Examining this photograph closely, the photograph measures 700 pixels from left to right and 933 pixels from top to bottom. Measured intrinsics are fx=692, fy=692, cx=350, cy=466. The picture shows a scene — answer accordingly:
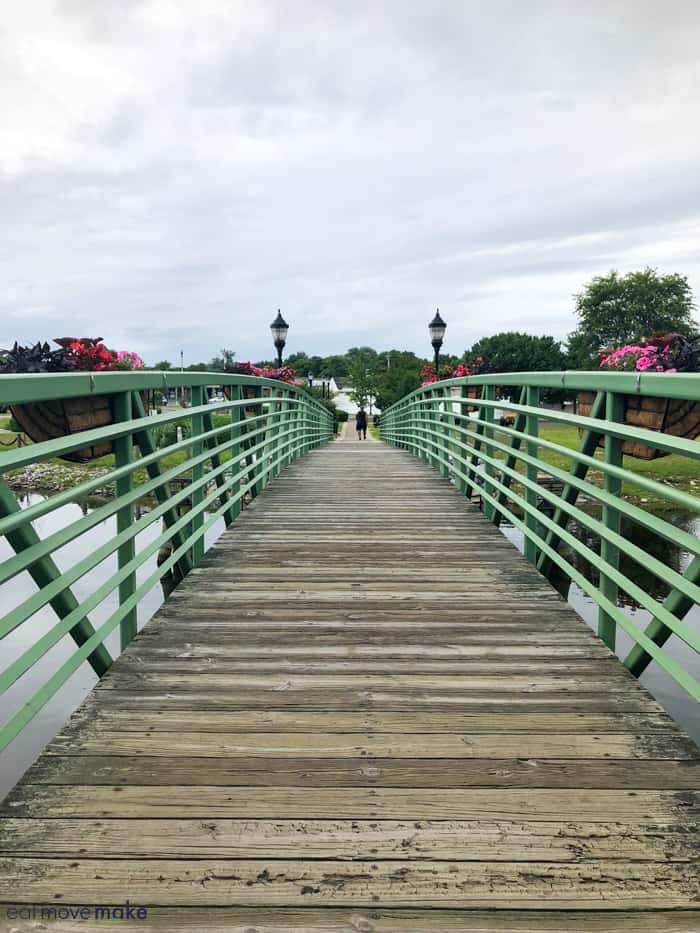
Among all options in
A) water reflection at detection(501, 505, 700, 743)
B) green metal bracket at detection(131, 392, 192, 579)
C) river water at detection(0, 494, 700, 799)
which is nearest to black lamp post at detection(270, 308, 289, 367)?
river water at detection(0, 494, 700, 799)

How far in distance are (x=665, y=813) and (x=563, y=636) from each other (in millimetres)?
1313

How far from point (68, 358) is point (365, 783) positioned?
4.18 m

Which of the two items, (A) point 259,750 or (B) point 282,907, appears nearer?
(B) point 282,907

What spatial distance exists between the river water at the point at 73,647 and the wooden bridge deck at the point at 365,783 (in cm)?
302

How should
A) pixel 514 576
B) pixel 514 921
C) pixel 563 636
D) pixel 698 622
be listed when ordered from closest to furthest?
pixel 514 921 → pixel 563 636 → pixel 514 576 → pixel 698 622

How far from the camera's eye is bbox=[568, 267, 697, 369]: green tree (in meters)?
60.8

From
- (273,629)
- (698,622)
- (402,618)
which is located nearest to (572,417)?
(402,618)

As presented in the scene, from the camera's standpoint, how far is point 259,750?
227 cm

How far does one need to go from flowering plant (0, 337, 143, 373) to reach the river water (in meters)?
2.29

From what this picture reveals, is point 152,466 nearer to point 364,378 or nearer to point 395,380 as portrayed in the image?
point 395,380

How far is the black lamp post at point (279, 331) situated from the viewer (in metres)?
16.1

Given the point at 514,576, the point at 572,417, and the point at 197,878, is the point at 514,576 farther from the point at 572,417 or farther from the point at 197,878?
the point at 197,878

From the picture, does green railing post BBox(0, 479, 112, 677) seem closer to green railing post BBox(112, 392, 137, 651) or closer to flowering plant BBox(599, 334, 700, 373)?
green railing post BBox(112, 392, 137, 651)

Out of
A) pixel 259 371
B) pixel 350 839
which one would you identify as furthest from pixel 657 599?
pixel 259 371
